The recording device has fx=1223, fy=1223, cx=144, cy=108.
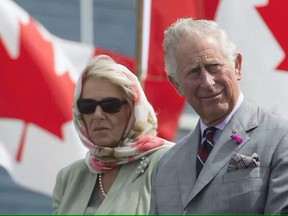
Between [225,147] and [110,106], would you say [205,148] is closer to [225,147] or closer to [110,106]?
[225,147]

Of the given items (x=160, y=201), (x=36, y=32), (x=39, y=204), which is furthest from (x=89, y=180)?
(x=39, y=204)

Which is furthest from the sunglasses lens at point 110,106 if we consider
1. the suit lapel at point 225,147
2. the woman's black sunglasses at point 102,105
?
the suit lapel at point 225,147

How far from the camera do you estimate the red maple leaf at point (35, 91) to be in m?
7.09

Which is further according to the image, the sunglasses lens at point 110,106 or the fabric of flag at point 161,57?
the fabric of flag at point 161,57

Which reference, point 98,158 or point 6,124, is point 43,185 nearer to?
point 6,124

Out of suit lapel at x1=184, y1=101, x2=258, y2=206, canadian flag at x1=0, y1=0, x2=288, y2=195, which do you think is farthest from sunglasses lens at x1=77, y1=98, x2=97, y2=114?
canadian flag at x1=0, y1=0, x2=288, y2=195

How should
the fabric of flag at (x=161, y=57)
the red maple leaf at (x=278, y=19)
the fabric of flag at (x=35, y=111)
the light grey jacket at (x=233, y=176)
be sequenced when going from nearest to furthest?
the light grey jacket at (x=233, y=176) → the red maple leaf at (x=278, y=19) → the fabric of flag at (x=161, y=57) → the fabric of flag at (x=35, y=111)

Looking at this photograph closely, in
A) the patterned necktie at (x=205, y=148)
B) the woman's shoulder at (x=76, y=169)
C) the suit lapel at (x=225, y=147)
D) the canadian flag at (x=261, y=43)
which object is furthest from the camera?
the canadian flag at (x=261, y=43)

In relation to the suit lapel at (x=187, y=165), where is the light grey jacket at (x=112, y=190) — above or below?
below

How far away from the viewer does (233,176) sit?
4105 millimetres

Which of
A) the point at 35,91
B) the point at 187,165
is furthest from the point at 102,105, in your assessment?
the point at 35,91

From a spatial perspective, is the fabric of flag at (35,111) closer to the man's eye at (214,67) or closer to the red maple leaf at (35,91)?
the red maple leaf at (35,91)

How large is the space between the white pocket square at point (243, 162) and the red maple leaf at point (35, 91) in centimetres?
307

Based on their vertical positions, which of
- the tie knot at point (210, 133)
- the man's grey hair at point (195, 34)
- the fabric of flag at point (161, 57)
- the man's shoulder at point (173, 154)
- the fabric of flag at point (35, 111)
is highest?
the man's grey hair at point (195, 34)
